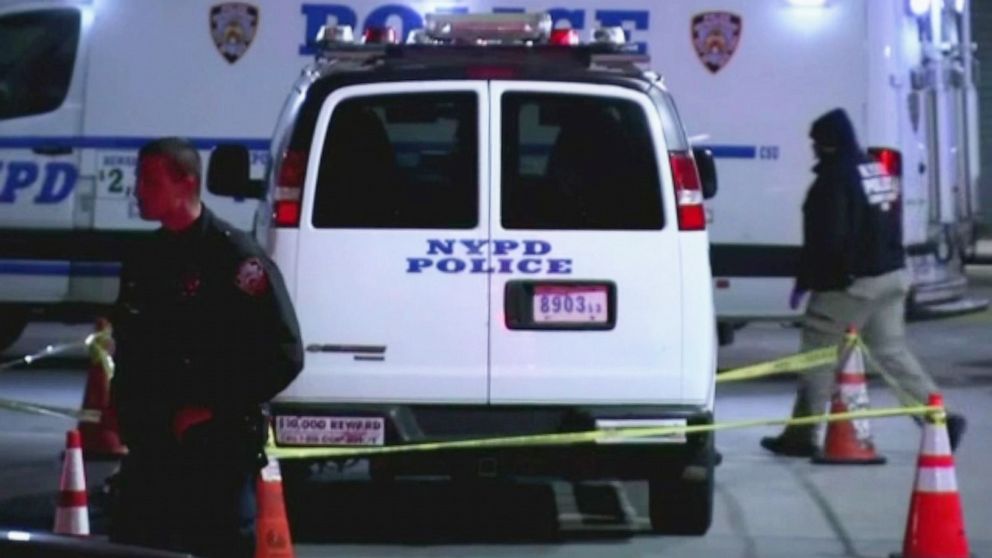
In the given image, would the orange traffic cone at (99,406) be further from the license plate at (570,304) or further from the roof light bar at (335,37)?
the license plate at (570,304)

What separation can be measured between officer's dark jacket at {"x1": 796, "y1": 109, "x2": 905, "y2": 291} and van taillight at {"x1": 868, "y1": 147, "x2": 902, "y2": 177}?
2.74 metres

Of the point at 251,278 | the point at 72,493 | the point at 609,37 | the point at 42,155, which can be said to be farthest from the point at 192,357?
the point at 42,155

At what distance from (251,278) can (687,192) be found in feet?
11.0

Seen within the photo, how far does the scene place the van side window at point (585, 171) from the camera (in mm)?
8531

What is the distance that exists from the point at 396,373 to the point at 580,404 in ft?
2.25

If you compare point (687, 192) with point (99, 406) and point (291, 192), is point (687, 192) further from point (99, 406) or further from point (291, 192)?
point (99, 406)

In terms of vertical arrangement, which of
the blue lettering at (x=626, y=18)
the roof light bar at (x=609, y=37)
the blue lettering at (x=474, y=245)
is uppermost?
the blue lettering at (x=626, y=18)

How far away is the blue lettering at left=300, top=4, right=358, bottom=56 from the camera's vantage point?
14211mm

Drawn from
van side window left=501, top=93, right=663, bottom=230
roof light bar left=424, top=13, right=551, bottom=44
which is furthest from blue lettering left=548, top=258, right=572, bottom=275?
roof light bar left=424, top=13, right=551, bottom=44

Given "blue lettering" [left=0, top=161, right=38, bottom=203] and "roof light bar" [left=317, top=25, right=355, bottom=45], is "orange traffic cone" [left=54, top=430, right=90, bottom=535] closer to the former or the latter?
"roof light bar" [left=317, top=25, right=355, bottom=45]

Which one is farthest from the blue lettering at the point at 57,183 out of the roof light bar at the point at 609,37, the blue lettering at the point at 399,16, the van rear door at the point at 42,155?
the roof light bar at the point at 609,37

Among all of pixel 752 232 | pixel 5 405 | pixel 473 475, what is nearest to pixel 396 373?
pixel 473 475

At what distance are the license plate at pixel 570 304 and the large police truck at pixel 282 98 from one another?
5.56 meters

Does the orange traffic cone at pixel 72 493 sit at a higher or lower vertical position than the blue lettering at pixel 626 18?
lower
